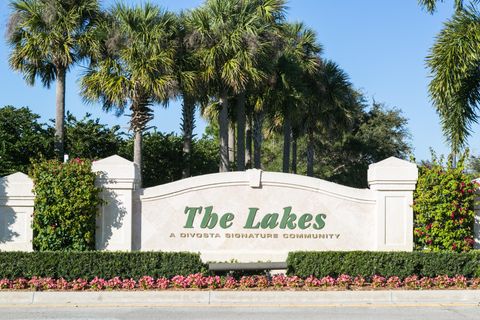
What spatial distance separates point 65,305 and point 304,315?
14.0 feet

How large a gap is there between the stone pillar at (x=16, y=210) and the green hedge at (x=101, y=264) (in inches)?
88.2

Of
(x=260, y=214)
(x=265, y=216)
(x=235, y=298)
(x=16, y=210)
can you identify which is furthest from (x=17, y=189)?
(x=235, y=298)

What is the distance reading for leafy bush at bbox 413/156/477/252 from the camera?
15.4 metres

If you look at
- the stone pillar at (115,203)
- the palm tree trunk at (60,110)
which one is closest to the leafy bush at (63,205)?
the stone pillar at (115,203)

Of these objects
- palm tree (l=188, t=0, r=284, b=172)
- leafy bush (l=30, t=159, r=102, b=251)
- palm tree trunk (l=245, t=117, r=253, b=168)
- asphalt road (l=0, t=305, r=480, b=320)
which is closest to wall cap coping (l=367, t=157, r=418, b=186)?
asphalt road (l=0, t=305, r=480, b=320)

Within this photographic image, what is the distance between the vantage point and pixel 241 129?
2556 centimetres

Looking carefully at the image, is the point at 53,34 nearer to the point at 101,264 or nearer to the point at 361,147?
the point at 101,264

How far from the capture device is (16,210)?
15805 mm

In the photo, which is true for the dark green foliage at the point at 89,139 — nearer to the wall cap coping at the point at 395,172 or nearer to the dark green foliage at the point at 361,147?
the wall cap coping at the point at 395,172

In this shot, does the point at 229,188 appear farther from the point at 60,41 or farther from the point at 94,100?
the point at 60,41

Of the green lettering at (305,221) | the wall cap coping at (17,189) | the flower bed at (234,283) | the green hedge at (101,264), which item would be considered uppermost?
the wall cap coping at (17,189)

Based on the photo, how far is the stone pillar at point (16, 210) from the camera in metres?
15.7

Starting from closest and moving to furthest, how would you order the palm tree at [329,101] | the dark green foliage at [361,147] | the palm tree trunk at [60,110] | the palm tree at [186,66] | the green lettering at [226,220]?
the green lettering at [226,220] → the palm tree at [186,66] → the palm tree trunk at [60,110] → the palm tree at [329,101] → the dark green foliage at [361,147]

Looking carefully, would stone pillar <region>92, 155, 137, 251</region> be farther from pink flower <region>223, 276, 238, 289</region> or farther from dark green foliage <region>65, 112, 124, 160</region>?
dark green foliage <region>65, 112, 124, 160</region>
